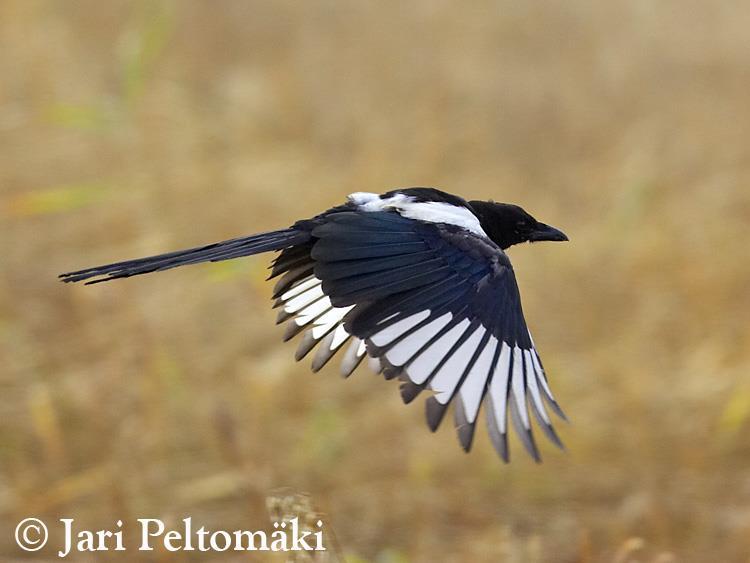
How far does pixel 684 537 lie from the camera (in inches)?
108

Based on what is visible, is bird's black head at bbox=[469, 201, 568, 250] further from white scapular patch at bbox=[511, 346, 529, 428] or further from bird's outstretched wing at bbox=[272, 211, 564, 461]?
white scapular patch at bbox=[511, 346, 529, 428]

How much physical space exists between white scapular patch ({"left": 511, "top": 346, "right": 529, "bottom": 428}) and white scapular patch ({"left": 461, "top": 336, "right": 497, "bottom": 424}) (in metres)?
0.03

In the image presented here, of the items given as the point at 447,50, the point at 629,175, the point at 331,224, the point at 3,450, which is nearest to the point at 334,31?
the point at 447,50

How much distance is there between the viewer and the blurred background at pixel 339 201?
8.89 ft

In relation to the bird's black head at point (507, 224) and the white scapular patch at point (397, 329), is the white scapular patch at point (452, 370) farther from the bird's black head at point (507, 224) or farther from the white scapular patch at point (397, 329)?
the bird's black head at point (507, 224)

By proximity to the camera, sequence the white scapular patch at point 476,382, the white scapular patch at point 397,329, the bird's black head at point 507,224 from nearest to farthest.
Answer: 1. the white scapular patch at point 476,382
2. the white scapular patch at point 397,329
3. the bird's black head at point 507,224

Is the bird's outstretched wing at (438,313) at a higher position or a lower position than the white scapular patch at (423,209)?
lower

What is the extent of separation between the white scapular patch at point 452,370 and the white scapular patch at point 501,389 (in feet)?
0.13

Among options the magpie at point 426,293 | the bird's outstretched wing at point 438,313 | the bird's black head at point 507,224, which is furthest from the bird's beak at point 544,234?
the bird's outstretched wing at point 438,313

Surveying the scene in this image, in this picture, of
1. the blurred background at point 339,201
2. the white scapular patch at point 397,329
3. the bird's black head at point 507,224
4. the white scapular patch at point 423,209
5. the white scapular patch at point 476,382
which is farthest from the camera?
the blurred background at point 339,201

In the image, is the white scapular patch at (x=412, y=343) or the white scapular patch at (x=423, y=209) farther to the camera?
the white scapular patch at (x=423, y=209)

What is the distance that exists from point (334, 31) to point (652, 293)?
1.47m

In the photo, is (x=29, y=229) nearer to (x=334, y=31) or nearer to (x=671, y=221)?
(x=334, y=31)

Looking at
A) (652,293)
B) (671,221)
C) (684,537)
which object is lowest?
(684,537)
